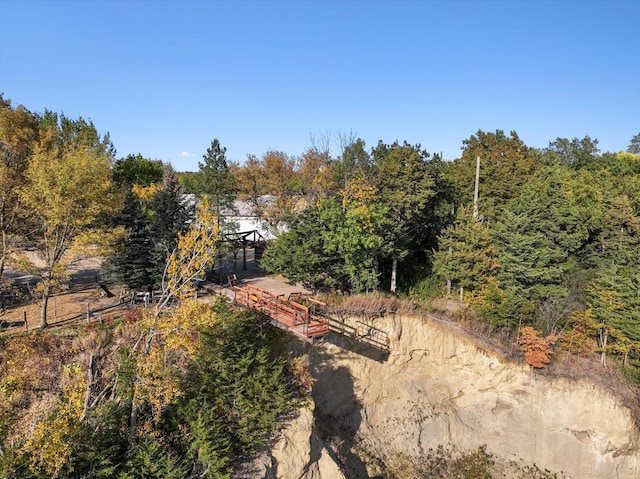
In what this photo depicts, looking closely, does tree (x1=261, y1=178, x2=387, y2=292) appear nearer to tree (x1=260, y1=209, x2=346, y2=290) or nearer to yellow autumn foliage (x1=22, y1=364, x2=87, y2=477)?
tree (x1=260, y1=209, x2=346, y2=290)

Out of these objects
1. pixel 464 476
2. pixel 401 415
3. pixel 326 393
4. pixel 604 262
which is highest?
pixel 604 262

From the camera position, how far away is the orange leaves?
20.4m

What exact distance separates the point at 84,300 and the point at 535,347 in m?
24.2

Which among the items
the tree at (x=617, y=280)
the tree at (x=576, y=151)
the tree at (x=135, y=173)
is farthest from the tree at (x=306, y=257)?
the tree at (x=576, y=151)

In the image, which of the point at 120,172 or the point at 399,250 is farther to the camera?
the point at 120,172

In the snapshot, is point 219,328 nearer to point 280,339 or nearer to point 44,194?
point 280,339

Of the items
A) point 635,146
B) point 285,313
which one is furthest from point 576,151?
point 285,313

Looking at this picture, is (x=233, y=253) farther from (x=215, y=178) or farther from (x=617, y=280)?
(x=617, y=280)

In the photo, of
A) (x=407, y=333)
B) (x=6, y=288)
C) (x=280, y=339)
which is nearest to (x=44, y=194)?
(x=6, y=288)

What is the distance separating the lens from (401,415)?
71.8 feet

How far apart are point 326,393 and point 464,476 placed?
8725mm

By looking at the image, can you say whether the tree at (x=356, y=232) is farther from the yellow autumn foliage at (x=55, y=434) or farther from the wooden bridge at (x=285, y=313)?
the yellow autumn foliage at (x=55, y=434)

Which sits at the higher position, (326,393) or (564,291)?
(564,291)

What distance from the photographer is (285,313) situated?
16.0m
